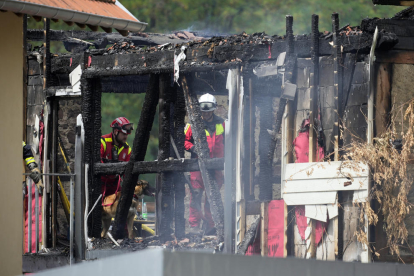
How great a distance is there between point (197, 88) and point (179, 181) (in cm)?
183

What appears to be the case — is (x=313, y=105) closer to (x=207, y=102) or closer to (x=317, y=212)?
(x=317, y=212)

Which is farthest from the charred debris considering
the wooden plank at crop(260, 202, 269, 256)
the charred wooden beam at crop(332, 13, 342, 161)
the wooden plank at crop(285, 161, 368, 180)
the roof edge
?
the roof edge

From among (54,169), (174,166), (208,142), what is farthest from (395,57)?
(54,169)

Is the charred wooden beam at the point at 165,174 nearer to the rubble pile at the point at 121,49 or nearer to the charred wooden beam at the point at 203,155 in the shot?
the charred wooden beam at the point at 203,155

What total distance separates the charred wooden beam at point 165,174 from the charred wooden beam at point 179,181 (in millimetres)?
99

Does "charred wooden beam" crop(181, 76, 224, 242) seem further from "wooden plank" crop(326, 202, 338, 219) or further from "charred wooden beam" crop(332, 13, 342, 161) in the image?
"charred wooden beam" crop(332, 13, 342, 161)

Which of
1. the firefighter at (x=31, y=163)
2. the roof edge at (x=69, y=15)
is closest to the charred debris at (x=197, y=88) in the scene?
the firefighter at (x=31, y=163)

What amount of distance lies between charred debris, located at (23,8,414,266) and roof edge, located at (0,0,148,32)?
2.49 metres

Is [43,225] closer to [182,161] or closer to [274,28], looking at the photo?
[182,161]

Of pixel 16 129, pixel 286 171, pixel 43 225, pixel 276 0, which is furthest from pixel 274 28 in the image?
pixel 16 129

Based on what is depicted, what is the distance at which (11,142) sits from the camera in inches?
285

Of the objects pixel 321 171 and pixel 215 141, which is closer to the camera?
pixel 321 171

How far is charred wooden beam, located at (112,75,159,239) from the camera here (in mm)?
11312

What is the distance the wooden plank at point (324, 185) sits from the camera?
8.84 m
